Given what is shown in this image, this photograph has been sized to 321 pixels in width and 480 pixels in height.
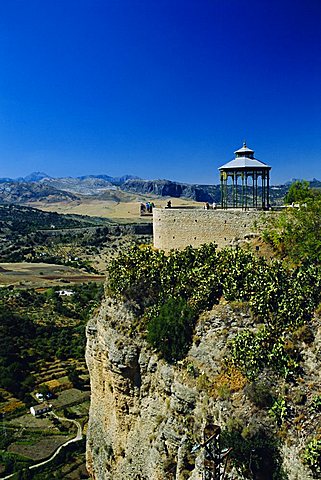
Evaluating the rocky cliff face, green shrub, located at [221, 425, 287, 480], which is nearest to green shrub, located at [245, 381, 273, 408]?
the rocky cliff face

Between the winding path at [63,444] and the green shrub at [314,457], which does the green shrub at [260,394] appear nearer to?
the green shrub at [314,457]

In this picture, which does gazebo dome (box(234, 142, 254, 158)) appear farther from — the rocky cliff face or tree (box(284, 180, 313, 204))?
the rocky cliff face

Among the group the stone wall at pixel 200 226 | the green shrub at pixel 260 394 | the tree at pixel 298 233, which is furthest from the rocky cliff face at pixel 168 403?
the stone wall at pixel 200 226

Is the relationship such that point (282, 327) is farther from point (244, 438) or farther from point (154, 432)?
point (154, 432)

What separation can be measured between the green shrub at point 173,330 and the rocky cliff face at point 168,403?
0.51 meters

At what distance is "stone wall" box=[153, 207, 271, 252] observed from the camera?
2558cm

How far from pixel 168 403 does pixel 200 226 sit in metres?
10.2

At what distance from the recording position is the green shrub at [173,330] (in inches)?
837

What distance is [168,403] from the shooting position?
21.0 m

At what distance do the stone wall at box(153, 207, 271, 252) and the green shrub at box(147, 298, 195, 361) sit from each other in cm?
532

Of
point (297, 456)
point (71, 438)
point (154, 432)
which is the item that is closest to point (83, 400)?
point (71, 438)

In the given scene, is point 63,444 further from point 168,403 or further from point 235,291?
point 235,291

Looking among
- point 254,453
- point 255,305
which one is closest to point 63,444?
point 255,305

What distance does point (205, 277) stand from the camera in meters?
22.5
